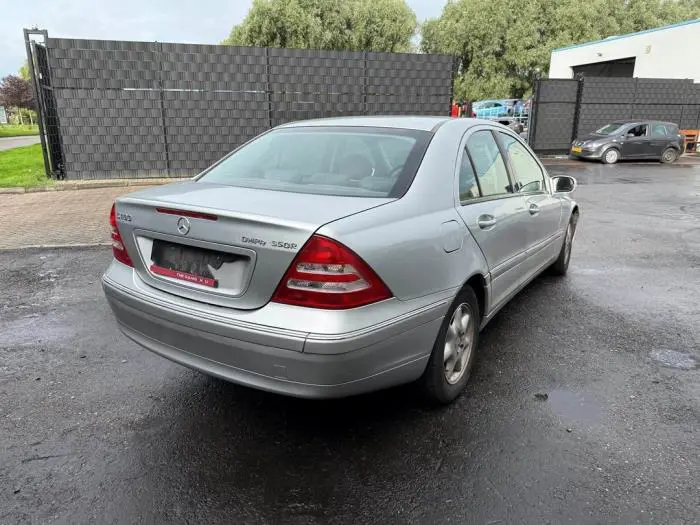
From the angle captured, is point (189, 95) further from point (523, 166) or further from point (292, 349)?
point (292, 349)

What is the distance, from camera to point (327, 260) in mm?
2299

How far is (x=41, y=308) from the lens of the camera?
15.5ft

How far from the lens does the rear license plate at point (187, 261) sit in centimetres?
253

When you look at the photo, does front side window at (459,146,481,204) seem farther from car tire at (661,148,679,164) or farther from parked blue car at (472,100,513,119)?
parked blue car at (472,100,513,119)

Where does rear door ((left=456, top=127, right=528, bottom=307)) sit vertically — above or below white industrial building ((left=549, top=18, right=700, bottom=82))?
below

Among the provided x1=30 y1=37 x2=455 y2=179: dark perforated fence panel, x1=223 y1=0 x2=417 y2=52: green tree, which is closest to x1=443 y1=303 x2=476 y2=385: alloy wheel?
x1=30 y1=37 x2=455 y2=179: dark perforated fence panel

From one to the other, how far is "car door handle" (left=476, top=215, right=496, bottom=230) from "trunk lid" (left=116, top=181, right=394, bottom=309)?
0.76 metres

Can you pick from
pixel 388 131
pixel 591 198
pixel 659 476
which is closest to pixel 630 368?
pixel 659 476

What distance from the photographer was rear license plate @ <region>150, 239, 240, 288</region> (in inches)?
99.7

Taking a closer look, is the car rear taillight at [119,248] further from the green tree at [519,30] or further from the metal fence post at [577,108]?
the green tree at [519,30]

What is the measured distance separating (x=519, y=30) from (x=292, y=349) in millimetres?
36784

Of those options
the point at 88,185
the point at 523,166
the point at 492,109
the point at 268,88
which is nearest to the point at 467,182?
the point at 523,166

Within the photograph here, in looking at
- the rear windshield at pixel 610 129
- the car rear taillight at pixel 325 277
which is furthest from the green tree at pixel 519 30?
the car rear taillight at pixel 325 277

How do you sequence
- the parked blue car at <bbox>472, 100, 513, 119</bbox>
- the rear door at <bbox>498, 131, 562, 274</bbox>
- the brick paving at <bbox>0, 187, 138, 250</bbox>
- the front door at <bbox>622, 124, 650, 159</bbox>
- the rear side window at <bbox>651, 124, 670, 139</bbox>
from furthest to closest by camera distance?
the parked blue car at <bbox>472, 100, 513, 119</bbox>, the rear side window at <bbox>651, 124, 670, 139</bbox>, the front door at <bbox>622, 124, 650, 159</bbox>, the brick paving at <bbox>0, 187, 138, 250</bbox>, the rear door at <bbox>498, 131, 562, 274</bbox>
